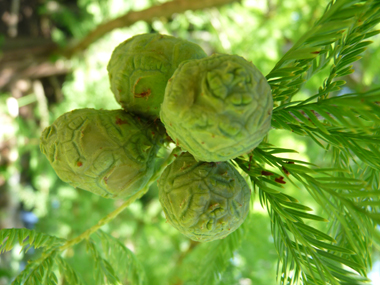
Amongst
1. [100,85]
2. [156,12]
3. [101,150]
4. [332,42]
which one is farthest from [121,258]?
[156,12]

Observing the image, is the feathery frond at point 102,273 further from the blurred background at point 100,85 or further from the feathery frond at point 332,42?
the blurred background at point 100,85

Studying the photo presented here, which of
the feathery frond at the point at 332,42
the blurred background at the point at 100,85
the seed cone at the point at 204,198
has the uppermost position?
the feathery frond at the point at 332,42

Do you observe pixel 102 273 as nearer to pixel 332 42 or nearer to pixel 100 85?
pixel 332 42

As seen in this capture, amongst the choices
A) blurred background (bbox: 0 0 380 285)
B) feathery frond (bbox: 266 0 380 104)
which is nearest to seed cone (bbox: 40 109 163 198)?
feathery frond (bbox: 266 0 380 104)

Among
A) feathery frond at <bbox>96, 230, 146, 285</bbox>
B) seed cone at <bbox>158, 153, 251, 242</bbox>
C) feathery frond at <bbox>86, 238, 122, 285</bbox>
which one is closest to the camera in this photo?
seed cone at <bbox>158, 153, 251, 242</bbox>

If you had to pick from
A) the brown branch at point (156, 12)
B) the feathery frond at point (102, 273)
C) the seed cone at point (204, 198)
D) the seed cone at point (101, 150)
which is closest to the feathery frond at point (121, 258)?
the feathery frond at point (102, 273)

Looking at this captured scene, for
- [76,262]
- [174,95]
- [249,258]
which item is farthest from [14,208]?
[174,95]

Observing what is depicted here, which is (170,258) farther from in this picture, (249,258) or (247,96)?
(247,96)

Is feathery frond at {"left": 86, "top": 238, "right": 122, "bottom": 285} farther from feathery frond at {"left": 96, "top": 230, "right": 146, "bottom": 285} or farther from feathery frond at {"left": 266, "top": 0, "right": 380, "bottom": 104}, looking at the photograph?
feathery frond at {"left": 266, "top": 0, "right": 380, "bottom": 104}
